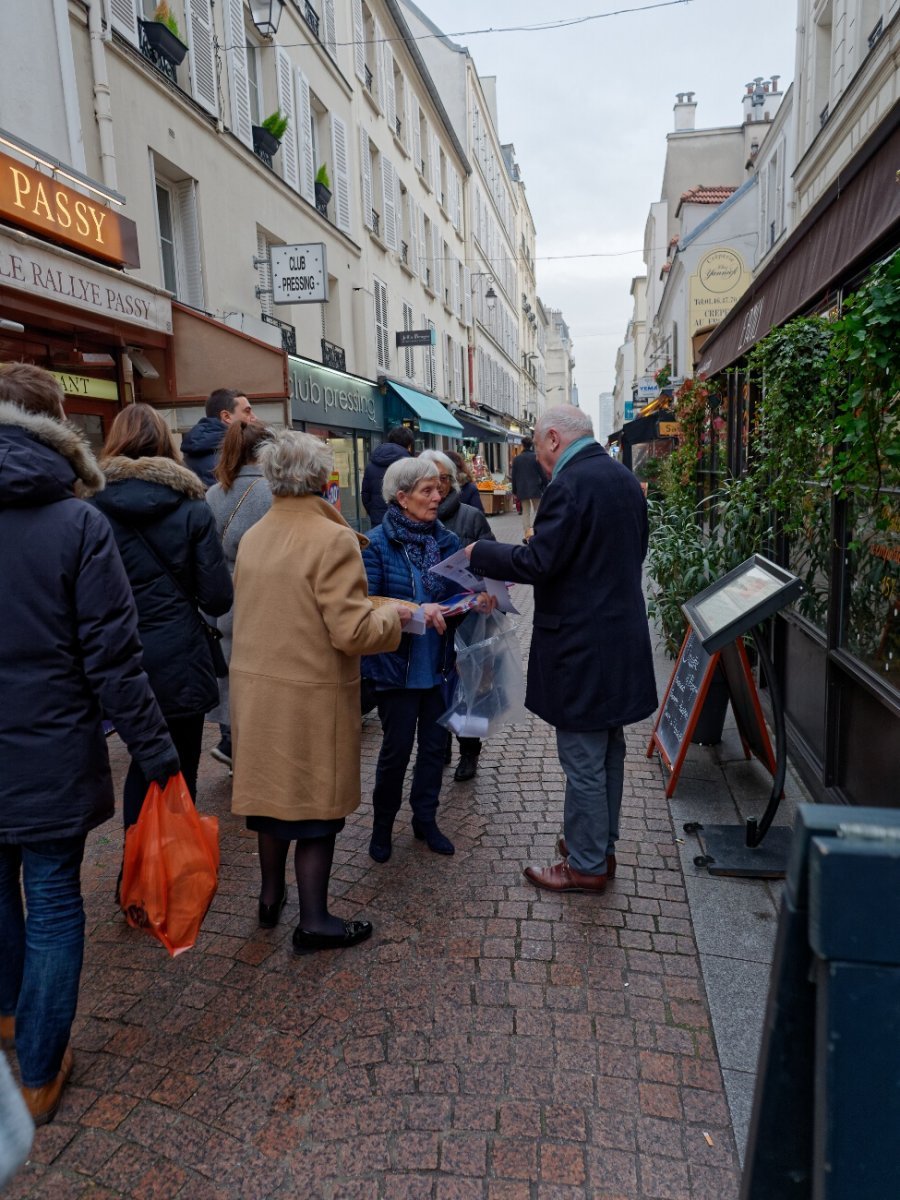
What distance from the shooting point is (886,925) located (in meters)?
0.85

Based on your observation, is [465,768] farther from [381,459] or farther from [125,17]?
[125,17]

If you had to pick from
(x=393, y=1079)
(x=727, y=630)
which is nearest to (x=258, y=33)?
(x=727, y=630)

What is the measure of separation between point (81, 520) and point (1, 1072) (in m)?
1.50

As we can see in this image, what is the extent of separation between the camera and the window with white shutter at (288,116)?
11273 mm

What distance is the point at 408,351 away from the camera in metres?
19.4

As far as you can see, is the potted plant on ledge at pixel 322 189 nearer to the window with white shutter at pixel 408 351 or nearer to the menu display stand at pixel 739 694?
the window with white shutter at pixel 408 351

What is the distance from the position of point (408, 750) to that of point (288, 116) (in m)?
11.4

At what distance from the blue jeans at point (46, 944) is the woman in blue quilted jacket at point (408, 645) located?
1.44 m

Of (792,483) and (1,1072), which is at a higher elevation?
(792,483)

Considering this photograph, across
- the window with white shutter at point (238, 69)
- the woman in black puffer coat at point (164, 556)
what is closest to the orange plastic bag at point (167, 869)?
the woman in black puffer coat at point (164, 556)

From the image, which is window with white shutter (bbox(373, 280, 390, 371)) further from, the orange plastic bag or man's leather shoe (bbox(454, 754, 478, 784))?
the orange plastic bag

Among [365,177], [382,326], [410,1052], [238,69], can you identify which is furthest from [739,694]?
[365,177]

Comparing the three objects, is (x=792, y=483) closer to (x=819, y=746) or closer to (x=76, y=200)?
(x=819, y=746)

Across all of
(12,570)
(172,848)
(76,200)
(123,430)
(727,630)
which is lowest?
(172,848)
